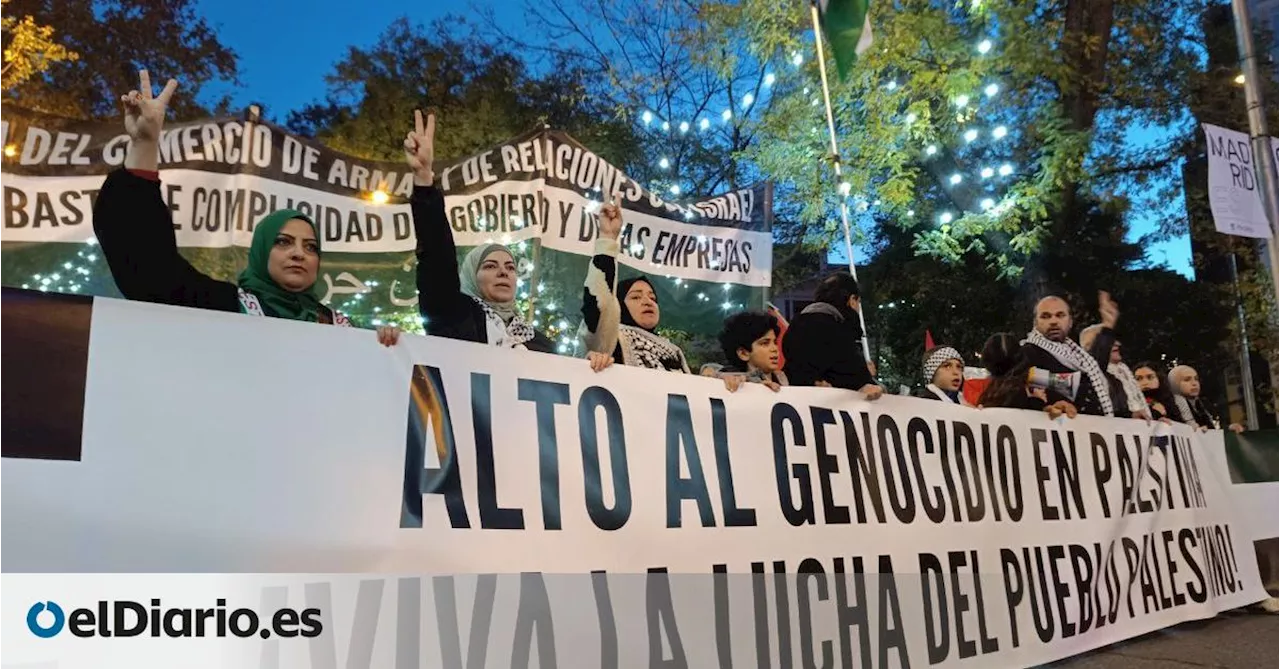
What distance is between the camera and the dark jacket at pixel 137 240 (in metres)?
2.60

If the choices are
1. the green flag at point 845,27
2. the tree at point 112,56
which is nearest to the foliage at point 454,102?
the tree at point 112,56

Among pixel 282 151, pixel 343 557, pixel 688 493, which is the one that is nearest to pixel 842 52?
pixel 282 151

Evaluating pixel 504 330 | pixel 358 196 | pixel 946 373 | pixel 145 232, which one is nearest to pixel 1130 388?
pixel 946 373

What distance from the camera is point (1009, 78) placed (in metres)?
10.8

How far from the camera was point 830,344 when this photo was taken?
414cm

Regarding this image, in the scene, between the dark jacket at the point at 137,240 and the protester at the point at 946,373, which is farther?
the protester at the point at 946,373

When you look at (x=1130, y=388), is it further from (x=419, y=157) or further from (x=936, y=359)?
(x=419, y=157)

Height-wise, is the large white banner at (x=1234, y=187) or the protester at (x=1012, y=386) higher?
the large white banner at (x=1234, y=187)

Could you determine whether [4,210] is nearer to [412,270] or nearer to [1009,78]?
[412,270]

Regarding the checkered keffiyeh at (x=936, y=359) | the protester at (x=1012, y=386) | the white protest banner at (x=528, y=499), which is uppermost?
the checkered keffiyeh at (x=936, y=359)

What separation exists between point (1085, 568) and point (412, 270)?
13.8ft

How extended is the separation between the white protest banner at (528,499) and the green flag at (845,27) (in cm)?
449

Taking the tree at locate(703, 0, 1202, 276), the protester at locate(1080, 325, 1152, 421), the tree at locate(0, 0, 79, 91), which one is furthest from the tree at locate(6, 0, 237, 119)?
the protester at locate(1080, 325, 1152, 421)

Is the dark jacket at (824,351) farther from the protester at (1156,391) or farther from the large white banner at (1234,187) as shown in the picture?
the large white banner at (1234,187)
